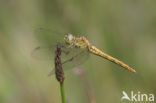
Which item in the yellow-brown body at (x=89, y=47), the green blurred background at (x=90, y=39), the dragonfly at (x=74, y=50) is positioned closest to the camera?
the dragonfly at (x=74, y=50)

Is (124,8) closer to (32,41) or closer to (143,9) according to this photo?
(143,9)

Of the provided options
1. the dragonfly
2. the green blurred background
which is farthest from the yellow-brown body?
the green blurred background

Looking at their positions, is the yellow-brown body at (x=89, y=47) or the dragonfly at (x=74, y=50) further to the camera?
the yellow-brown body at (x=89, y=47)

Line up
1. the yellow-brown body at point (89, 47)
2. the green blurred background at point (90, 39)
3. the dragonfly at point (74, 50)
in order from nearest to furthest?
the dragonfly at point (74, 50) → the yellow-brown body at point (89, 47) → the green blurred background at point (90, 39)

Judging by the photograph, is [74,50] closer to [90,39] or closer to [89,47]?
[89,47]

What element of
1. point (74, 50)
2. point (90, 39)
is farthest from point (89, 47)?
point (90, 39)

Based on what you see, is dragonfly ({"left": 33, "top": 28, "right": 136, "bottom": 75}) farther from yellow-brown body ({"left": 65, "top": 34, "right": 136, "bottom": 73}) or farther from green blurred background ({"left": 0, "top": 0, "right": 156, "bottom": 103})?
green blurred background ({"left": 0, "top": 0, "right": 156, "bottom": 103})

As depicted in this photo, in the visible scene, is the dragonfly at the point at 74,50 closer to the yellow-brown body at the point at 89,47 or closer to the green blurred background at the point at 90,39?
the yellow-brown body at the point at 89,47

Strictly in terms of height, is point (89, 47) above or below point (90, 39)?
below

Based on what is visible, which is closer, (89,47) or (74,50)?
(74,50)

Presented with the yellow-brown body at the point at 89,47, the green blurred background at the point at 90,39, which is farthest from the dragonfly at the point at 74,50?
the green blurred background at the point at 90,39

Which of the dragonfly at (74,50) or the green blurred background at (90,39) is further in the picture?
the green blurred background at (90,39)
